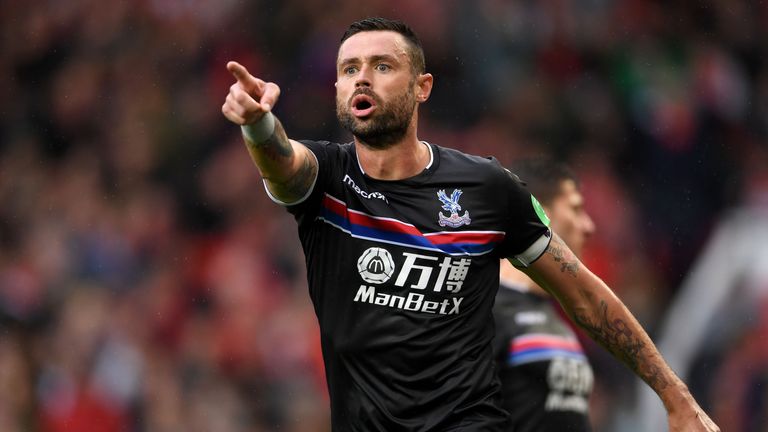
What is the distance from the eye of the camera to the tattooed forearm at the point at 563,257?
453cm

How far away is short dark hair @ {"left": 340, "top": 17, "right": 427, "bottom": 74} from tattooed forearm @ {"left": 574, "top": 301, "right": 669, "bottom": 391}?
3.69 ft

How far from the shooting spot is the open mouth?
4152 millimetres

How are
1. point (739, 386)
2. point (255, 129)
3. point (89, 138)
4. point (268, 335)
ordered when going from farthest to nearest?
point (89, 138) < point (268, 335) < point (739, 386) < point (255, 129)

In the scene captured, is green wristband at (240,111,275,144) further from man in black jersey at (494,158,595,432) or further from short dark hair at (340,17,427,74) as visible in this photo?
man in black jersey at (494,158,595,432)

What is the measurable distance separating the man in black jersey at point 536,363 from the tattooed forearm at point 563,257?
95 centimetres

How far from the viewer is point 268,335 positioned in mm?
9570

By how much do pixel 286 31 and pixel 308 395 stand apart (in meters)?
3.34

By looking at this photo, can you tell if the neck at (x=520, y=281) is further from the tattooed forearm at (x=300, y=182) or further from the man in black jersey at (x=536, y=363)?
the tattooed forearm at (x=300, y=182)

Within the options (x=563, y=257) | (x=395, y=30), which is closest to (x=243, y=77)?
(x=395, y=30)

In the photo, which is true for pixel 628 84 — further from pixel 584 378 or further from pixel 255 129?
pixel 255 129

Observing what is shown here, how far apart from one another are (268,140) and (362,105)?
480 millimetres

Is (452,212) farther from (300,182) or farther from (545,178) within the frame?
(545,178)

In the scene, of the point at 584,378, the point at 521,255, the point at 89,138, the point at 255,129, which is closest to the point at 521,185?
the point at 521,255

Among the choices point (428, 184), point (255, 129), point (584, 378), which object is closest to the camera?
point (255, 129)
